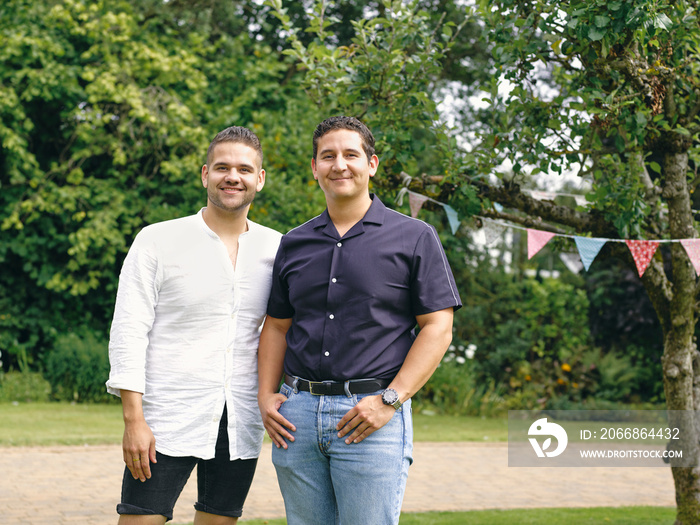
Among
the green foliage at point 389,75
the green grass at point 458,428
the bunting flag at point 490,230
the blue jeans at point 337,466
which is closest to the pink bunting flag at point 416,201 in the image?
the green foliage at point 389,75

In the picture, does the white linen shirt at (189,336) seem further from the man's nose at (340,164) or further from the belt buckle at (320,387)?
the man's nose at (340,164)

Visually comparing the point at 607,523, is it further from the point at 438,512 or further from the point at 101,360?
the point at 101,360

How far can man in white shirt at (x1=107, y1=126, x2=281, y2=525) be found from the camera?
2.75 m

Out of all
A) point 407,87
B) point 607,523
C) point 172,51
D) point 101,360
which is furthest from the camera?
point 172,51

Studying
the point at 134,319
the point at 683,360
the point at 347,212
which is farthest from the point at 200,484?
the point at 683,360

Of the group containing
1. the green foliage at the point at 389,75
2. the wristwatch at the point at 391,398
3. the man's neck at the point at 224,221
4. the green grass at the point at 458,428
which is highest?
the green foliage at the point at 389,75

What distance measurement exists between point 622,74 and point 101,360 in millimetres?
8320

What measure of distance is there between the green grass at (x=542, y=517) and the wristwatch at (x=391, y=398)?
3043 millimetres

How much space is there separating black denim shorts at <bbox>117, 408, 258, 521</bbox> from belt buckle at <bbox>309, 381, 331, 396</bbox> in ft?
1.69

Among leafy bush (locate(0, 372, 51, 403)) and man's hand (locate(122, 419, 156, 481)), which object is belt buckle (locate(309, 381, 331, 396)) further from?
leafy bush (locate(0, 372, 51, 403))

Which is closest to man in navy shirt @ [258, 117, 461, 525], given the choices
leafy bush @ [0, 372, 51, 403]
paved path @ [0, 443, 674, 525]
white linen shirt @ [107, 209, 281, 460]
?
white linen shirt @ [107, 209, 281, 460]

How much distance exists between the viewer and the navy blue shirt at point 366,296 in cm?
250

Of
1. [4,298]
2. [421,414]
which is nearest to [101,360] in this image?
[4,298]

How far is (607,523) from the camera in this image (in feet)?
17.8
